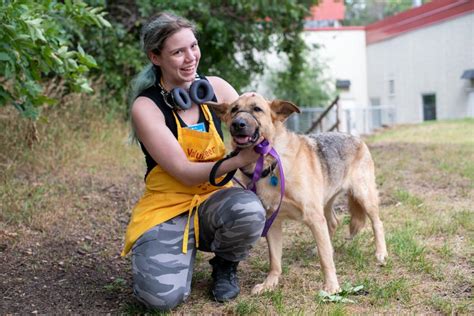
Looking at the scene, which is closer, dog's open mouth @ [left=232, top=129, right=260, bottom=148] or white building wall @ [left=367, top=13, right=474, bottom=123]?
dog's open mouth @ [left=232, top=129, right=260, bottom=148]

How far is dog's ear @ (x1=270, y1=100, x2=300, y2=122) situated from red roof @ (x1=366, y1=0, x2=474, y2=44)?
5361 millimetres

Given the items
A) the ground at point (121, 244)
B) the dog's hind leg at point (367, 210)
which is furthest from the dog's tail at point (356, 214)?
the ground at point (121, 244)

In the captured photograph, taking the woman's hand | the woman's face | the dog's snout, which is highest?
the woman's face

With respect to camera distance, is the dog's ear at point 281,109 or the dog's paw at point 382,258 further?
the dog's paw at point 382,258

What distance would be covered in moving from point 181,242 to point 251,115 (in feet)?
2.93

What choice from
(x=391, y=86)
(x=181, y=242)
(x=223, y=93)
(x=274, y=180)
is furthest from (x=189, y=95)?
(x=391, y=86)

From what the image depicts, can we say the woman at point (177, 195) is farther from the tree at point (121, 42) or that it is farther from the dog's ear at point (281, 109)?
the tree at point (121, 42)

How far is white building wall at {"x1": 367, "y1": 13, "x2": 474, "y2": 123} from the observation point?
8617 mm

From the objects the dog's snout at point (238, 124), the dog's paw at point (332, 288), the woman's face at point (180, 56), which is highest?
the woman's face at point (180, 56)

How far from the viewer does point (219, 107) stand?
3234 mm

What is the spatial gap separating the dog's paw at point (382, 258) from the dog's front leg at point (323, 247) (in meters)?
0.61

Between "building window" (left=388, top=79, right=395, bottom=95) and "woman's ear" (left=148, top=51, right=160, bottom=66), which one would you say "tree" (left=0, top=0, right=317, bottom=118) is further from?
"building window" (left=388, top=79, right=395, bottom=95)

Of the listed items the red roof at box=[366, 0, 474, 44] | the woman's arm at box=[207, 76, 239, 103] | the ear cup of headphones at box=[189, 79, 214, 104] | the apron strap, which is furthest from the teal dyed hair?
the red roof at box=[366, 0, 474, 44]

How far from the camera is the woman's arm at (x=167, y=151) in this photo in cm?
301
